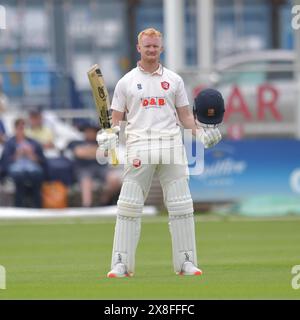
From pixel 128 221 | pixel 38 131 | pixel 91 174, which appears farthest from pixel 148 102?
pixel 38 131

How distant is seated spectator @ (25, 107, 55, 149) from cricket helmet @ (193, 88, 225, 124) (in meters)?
13.0

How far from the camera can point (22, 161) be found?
24922 millimetres

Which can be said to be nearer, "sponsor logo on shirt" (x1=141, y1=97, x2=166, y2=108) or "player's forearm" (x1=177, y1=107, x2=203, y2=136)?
"sponsor logo on shirt" (x1=141, y1=97, x2=166, y2=108)

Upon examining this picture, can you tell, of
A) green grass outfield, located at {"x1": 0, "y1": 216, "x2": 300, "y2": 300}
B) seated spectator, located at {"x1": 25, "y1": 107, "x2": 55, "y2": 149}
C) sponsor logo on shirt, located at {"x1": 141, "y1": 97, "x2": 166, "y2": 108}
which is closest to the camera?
green grass outfield, located at {"x1": 0, "y1": 216, "x2": 300, "y2": 300}

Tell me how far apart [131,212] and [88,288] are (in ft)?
3.61

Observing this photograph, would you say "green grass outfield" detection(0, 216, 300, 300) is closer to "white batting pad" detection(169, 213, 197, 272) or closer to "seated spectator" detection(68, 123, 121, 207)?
"white batting pad" detection(169, 213, 197, 272)

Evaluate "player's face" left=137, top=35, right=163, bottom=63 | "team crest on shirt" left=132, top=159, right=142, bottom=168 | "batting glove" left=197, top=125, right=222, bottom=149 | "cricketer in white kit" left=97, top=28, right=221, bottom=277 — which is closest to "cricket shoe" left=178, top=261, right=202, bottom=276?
"cricketer in white kit" left=97, top=28, right=221, bottom=277

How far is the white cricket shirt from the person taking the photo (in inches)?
506

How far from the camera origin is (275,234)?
19.8 m

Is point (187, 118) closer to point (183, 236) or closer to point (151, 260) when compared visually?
point (183, 236)

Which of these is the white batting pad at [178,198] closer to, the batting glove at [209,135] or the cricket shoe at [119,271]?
the batting glove at [209,135]

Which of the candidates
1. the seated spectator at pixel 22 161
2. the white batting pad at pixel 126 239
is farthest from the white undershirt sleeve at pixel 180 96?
the seated spectator at pixel 22 161
